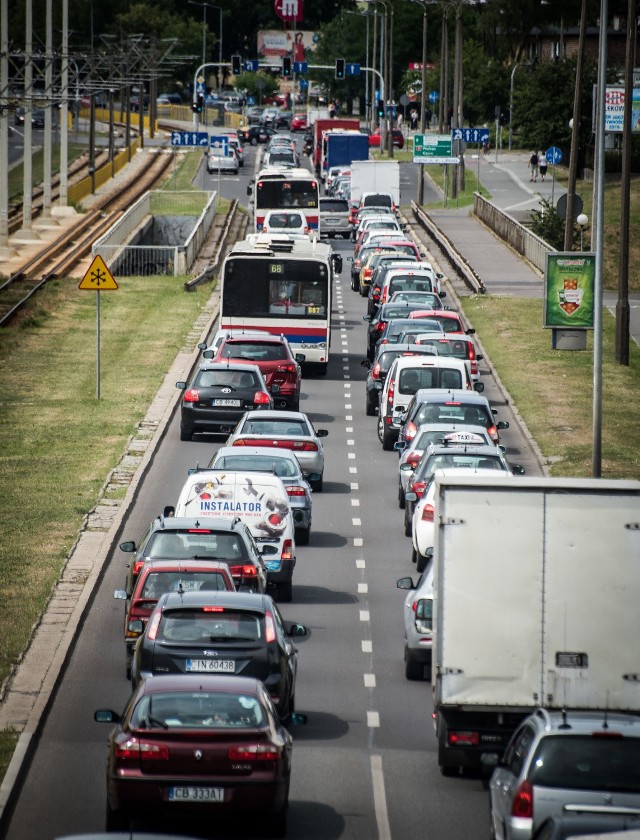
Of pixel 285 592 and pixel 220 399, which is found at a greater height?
pixel 220 399

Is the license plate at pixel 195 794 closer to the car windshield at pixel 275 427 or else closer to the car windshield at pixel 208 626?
the car windshield at pixel 208 626

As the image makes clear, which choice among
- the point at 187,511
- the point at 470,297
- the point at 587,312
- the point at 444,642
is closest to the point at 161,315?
the point at 470,297

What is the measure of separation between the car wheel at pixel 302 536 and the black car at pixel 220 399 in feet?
26.1

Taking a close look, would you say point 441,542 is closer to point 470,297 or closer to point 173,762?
point 173,762

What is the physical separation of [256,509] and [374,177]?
63527mm

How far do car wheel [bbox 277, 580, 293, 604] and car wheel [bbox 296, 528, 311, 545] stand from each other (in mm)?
3371

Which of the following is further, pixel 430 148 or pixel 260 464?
pixel 430 148

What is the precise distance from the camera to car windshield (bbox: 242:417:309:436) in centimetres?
2995

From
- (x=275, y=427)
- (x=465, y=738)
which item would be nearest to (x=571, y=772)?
(x=465, y=738)

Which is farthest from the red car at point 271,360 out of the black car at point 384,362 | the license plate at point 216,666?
the license plate at point 216,666

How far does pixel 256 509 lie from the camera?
23281mm

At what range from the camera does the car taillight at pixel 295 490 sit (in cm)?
2594

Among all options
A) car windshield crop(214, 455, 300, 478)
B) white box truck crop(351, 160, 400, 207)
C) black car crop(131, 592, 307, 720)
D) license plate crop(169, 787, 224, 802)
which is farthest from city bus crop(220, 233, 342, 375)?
white box truck crop(351, 160, 400, 207)

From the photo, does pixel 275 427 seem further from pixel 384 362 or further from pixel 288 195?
pixel 288 195
